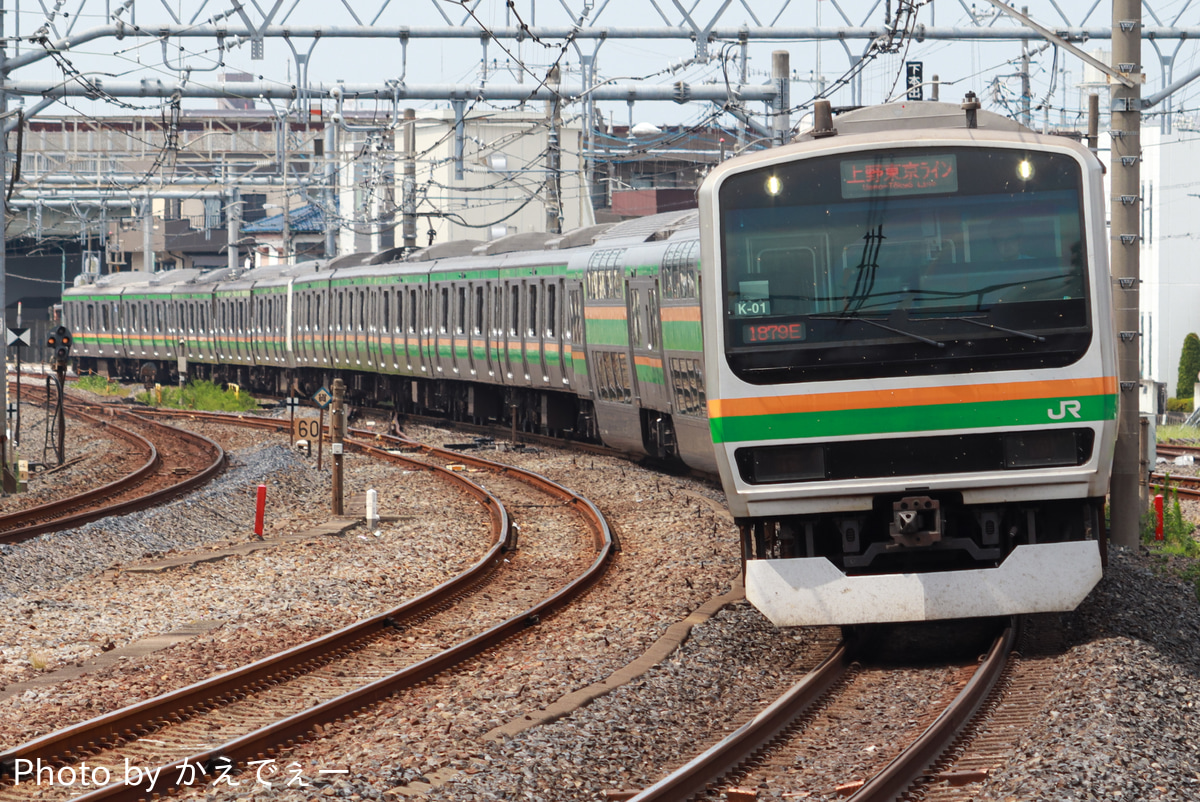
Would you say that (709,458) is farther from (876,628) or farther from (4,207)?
(4,207)

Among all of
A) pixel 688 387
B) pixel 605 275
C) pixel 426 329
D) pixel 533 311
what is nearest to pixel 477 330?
pixel 426 329

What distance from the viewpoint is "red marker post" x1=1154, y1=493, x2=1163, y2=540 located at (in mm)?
14125

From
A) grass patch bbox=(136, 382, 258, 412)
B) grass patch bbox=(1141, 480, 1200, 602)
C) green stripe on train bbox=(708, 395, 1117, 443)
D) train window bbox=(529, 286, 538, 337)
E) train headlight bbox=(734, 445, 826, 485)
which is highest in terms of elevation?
train window bbox=(529, 286, 538, 337)

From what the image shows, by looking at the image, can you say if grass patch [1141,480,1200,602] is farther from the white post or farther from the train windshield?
the white post

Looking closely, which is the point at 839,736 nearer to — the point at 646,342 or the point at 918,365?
the point at 918,365

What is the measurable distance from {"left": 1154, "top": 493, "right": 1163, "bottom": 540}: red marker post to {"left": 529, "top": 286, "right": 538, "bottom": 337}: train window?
11238 millimetres

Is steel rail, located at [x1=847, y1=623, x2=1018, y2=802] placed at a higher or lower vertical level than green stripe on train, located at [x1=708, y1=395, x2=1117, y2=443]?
lower

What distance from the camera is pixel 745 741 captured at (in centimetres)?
677

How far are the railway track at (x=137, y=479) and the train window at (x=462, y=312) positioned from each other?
15.6 feet

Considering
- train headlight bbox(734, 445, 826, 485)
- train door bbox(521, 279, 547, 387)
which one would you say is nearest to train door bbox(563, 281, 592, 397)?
train door bbox(521, 279, 547, 387)

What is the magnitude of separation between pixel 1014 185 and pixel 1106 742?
319 cm

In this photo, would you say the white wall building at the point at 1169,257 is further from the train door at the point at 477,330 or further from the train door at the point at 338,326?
the train door at the point at 477,330

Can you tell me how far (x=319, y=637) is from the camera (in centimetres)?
976

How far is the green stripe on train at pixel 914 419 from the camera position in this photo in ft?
26.4
